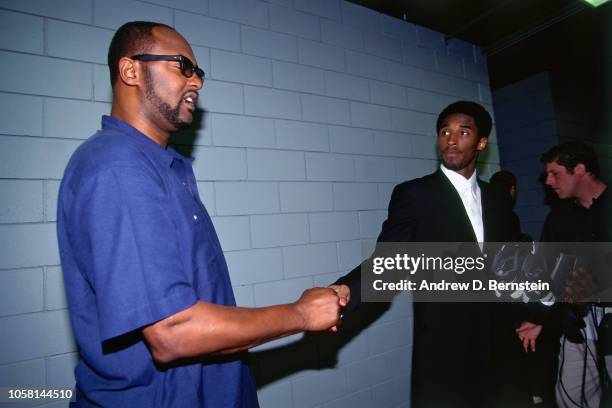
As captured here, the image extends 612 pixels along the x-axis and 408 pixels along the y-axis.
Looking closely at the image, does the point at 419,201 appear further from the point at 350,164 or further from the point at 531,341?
the point at 531,341

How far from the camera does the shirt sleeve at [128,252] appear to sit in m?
0.80

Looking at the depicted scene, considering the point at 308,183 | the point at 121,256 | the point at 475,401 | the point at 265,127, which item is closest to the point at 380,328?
the point at 475,401

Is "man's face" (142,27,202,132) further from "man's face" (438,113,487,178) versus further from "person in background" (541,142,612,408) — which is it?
"person in background" (541,142,612,408)

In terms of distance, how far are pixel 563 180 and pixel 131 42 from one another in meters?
3.66

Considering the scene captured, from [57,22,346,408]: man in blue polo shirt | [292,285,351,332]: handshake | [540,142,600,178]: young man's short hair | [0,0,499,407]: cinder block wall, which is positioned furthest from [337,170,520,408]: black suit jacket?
[540,142,600,178]: young man's short hair

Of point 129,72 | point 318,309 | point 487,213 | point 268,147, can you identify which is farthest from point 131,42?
point 487,213

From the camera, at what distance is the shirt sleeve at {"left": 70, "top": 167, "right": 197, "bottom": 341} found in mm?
799

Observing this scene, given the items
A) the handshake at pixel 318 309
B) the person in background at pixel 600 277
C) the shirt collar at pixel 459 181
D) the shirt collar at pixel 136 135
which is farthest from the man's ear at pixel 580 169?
the shirt collar at pixel 136 135

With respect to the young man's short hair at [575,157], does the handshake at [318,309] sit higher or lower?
lower

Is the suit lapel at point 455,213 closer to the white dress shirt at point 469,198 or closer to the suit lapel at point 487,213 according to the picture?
the white dress shirt at point 469,198

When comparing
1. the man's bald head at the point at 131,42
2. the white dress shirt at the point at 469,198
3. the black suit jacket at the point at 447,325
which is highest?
the man's bald head at the point at 131,42

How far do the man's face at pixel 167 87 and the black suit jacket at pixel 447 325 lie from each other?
4.37ft

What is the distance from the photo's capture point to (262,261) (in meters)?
2.11

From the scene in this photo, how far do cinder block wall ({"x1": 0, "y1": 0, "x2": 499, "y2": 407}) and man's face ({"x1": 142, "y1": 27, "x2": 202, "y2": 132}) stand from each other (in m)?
0.67
